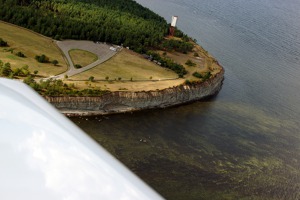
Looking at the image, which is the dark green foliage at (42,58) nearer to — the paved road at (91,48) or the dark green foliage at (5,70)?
the paved road at (91,48)

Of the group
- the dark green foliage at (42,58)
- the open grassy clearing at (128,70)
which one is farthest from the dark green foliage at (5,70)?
the open grassy clearing at (128,70)

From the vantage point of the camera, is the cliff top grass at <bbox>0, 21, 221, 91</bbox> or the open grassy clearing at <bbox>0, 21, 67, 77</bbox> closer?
the open grassy clearing at <bbox>0, 21, 67, 77</bbox>

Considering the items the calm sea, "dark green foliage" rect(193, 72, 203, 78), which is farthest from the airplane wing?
"dark green foliage" rect(193, 72, 203, 78)

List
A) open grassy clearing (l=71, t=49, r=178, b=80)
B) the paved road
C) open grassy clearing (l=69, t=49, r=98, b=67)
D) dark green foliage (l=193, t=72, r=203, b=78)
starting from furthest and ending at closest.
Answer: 1. dark green foliage (l=193, t=72, r=203, b=78)
2. the paved road
3. open grassy clearing (l=69, t=49, r=98, b=67)
4. open grassy clearing (l=71, t=49, r=178, b=80)

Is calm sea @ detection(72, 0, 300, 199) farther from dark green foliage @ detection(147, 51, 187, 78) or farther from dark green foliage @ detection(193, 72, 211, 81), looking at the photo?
dark green foliage @ detection(147, 51, 187, 78)

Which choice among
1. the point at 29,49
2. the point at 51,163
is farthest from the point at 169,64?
the point at 51,163
